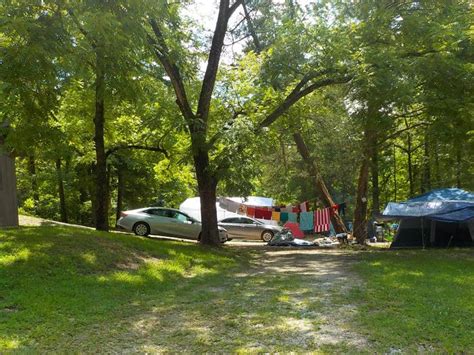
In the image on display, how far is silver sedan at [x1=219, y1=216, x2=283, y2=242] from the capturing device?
2466cm

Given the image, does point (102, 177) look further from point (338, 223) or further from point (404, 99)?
point (338, 223)

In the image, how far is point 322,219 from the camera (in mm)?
24000

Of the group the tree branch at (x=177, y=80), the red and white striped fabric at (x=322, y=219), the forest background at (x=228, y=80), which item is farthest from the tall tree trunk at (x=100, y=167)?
the red and white striped fabric at (x=322, y=219)

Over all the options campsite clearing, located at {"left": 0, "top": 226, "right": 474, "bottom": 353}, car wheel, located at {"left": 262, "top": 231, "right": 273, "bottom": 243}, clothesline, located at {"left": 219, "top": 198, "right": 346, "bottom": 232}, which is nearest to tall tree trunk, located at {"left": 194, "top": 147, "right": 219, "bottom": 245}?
campsite clearing, located at {"left": 0, "top": 226, "right": 474, "bottom": 353}

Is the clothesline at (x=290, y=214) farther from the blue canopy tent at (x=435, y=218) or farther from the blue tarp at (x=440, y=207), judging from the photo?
the blue tarp at (x=440, y=207)

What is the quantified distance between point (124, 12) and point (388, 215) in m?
12.4

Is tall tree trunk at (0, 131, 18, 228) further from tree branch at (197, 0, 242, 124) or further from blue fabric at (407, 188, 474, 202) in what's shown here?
blue fabric at (407, 188, 474, 202)

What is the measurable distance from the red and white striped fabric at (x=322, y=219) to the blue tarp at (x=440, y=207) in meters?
5.53

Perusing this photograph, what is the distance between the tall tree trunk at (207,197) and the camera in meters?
14.9

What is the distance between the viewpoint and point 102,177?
14.1 m

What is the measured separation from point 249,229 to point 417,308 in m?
18.5

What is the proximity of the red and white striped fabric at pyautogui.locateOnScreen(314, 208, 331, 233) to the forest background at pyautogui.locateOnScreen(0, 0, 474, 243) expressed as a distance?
5.47ft

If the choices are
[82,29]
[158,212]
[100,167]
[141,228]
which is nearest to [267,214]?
[158,212]

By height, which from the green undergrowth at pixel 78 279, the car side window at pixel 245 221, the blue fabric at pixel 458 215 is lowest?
the green undergrowth at pixel 78 279
